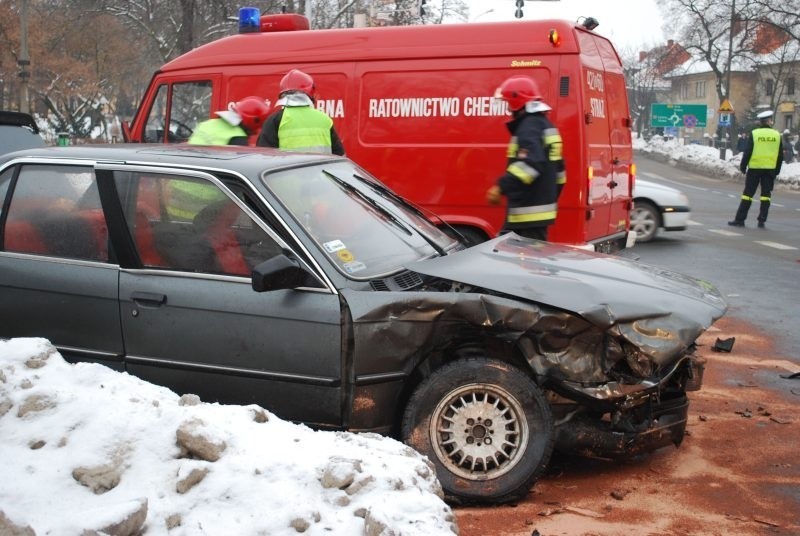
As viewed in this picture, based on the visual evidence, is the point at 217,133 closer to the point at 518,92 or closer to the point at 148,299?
the point at 518,92

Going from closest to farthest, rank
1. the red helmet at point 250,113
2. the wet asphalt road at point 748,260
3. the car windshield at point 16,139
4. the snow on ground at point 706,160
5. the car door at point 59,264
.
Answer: the car door at point 59,264 < the red helmet at point 250,113 < the wet asphalt road at point 748,260 < the car windshield at point 16,139 < the snow on ground at point 706,160

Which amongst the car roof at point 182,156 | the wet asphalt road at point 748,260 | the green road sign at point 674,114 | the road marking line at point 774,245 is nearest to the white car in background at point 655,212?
the wet asphalt road at point 748,260

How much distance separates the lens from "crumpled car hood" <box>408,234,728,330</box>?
4.37 metres

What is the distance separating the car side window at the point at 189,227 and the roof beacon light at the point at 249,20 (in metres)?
5.28

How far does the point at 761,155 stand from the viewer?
1731 centimetres

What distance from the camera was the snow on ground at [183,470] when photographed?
3121 mm

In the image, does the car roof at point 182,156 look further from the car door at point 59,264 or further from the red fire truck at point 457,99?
the red fire truck at point 457,99

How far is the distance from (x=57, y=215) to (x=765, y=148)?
1480cm

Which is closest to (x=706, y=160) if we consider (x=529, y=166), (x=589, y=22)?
(x=589, y=22)

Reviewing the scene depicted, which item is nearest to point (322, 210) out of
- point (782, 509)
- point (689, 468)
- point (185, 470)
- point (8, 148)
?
point (185, 470)

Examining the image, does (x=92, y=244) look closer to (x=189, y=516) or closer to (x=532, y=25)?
(x=189, y=516)

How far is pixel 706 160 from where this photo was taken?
42.5m

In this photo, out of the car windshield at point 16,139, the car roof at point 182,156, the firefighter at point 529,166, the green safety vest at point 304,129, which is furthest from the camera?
the car windshield at point 16,139

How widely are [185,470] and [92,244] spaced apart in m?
1.95
